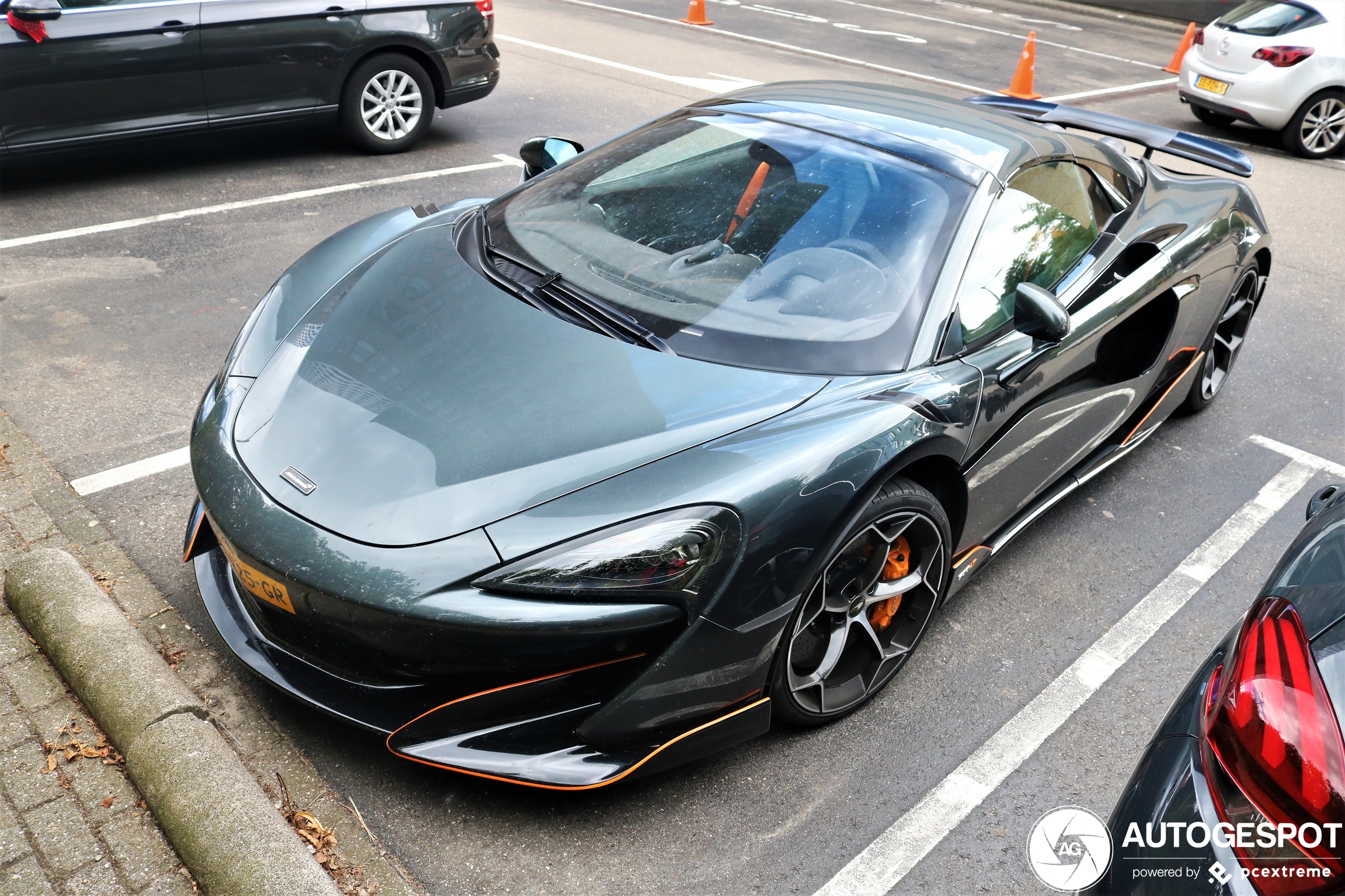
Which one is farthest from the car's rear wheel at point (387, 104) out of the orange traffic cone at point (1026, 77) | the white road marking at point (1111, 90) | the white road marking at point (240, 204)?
the orange traffic cone at point (1026, 77)

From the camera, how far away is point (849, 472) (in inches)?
108

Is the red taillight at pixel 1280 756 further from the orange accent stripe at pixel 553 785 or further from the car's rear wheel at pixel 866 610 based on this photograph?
the orange accent stripe at pixel 553 785

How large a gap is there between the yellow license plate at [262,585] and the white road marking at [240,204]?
3.78 meters

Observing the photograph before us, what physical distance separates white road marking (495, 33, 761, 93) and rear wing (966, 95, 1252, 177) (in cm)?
577

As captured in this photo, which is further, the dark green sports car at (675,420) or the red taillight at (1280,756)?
the dark green sports car at (675,420)

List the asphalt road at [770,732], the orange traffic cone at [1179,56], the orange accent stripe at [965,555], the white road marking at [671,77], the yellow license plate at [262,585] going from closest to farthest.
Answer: the yellow license plate at [262,585] → the asphalt road at [770,732] → the orange accent stripe at [965,555] → the white road marking at [671,77] → the orange traffic cone at [1179,56]

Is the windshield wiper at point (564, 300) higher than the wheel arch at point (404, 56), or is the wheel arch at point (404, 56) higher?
the windshield wiper at point (564, 300)

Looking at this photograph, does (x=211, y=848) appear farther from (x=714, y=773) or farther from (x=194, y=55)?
(x=194, y=55)

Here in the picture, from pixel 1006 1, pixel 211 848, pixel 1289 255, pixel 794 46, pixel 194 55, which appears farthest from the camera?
pixel 1006 1

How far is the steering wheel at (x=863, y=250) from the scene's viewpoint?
3.21 metres

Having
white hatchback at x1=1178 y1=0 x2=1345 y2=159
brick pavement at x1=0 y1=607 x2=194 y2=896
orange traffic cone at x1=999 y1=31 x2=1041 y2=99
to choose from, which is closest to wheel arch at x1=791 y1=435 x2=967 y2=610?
brick pavement at x1=0 y1=607 x2=194 y2=896

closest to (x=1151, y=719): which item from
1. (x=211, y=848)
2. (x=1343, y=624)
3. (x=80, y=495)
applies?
(x=1343, y=624)

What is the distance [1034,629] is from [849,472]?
48.7 inches

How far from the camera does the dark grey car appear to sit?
19.1 ft
